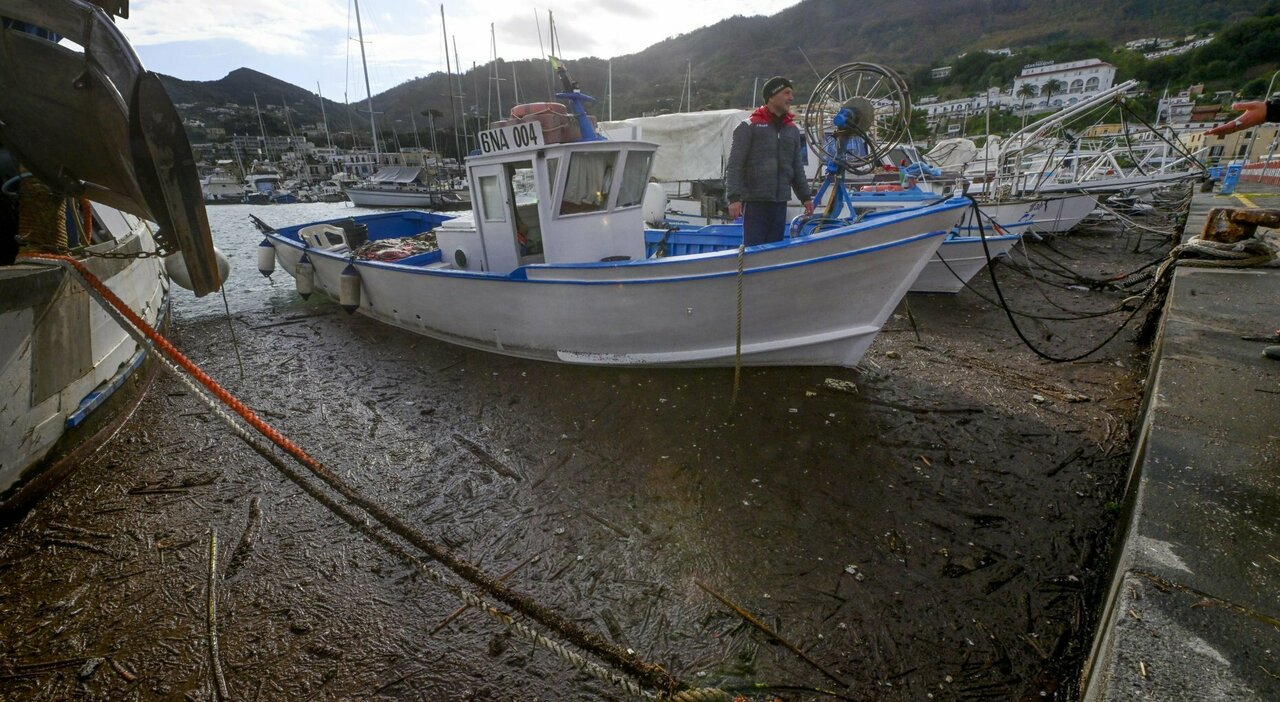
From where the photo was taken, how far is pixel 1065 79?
74062mm

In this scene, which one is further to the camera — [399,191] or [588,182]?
[399,191]

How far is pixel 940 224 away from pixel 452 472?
15.1 feet

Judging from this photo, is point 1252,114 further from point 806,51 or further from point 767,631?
point 806,51

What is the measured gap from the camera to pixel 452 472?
4180mm

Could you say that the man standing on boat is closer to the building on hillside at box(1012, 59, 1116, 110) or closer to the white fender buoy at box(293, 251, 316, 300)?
the white fender buoy at box(293, 251, 316, 300)

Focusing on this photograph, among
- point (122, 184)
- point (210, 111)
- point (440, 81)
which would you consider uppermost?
point (440, 81)

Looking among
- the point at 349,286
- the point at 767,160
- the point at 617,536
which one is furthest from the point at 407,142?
the point at 617,536

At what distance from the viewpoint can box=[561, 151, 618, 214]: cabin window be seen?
18.4ft

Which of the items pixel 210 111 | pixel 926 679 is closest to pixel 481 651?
pixel 926 679

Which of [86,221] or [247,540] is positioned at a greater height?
[86,221]

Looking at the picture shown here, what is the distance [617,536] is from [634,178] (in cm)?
436

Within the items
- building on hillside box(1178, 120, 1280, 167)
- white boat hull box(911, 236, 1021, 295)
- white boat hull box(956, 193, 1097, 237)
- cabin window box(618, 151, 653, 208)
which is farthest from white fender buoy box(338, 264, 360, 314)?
building on hillside box(1178, 120, 1280, 167)

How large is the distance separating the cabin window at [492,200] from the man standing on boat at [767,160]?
266 centimetres

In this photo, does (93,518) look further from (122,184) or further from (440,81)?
(440,81)
